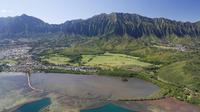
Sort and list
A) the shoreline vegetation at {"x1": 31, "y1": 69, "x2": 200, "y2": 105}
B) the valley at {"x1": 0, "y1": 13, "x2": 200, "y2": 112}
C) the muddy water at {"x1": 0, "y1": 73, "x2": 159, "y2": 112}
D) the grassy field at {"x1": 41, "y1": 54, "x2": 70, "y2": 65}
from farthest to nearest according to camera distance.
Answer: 1. the grassy field at {"x1": 41, "y1": 54, "x2": 70, "y2": 65}
2. the shoreline vegetation at {"x1": 31, "y1": 69, "x2": 200, "y2": 105}
3. the muddy water at {"x1": 0, "y1": 73, "x2": 159, "y2": 112}
4. the valley at {"x1": 0, "y1": 13, "x2": 200, "y2": 112}

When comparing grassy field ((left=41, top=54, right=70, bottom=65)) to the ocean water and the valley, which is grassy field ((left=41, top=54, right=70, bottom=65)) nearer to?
the valley

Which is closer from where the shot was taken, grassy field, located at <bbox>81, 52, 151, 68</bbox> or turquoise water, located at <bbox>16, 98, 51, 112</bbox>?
turquoise water, located at <bbox>16, 98, 51, 112</bbox>

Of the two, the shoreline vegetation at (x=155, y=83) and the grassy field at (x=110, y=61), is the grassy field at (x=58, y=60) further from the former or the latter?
the shoreline vegetation at (x=155, y=83)

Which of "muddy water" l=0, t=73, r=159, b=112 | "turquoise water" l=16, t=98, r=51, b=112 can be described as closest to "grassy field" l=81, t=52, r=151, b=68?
"muddy water" l=0, t=73, r=159, b=112

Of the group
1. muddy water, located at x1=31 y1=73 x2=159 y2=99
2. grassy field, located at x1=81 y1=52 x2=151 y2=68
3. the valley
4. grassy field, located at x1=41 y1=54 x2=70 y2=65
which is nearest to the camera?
the valley

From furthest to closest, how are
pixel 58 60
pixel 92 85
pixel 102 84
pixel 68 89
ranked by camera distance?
1. pixel 58 60
2. pixel 102 84
3. pixel 92 85
4. pixel 68 89

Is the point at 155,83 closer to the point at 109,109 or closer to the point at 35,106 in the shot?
the point at 109,109

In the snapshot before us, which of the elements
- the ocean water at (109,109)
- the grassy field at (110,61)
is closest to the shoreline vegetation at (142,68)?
the grassy field at (110,61)

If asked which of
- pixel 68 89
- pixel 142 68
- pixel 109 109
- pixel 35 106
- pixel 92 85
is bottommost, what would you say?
pixel 109 109

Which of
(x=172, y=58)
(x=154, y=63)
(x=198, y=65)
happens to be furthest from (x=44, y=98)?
(x=172, y=58)

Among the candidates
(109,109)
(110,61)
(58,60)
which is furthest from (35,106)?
(58,60)
